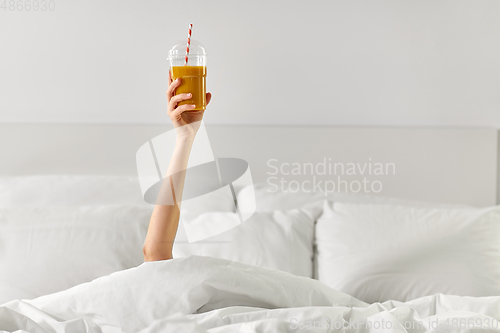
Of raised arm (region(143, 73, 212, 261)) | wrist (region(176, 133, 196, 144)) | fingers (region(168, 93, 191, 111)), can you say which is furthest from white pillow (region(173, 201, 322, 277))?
fingers (region(168, 93, 191, 111))

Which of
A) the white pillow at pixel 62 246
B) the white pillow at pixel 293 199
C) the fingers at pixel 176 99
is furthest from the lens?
the white pillow at pixel 293 199

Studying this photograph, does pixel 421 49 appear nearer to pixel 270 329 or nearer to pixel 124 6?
pixel 124 6

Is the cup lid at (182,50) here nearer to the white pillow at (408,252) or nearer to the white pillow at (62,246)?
the white pillow at (62,246)

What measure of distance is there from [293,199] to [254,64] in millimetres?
635

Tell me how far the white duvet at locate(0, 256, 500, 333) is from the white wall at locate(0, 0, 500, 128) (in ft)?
3.34

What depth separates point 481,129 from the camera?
196cm

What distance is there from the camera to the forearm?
1239 millimetres

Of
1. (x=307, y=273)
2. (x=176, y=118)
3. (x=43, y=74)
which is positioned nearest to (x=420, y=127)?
(x=307, y=273)

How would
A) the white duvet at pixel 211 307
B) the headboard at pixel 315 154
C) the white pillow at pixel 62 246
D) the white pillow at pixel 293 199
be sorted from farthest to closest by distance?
the headboard at pixel 315 154, the white pillow at pixel 293 199, the white pillow at pixel 62 246, the white duvet at pixel 211 307

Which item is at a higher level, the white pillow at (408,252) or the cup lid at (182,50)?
the cup lid at (182,50)

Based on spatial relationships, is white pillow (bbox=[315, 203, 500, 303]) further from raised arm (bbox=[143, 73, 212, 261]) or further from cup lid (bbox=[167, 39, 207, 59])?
cup lid (bbox=[167, 39, 207, 59])

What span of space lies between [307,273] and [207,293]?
0.62m

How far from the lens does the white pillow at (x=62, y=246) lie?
1429 millimetres

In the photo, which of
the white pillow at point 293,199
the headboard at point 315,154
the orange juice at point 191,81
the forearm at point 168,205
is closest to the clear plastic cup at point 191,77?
the orange juice at point 191,81
